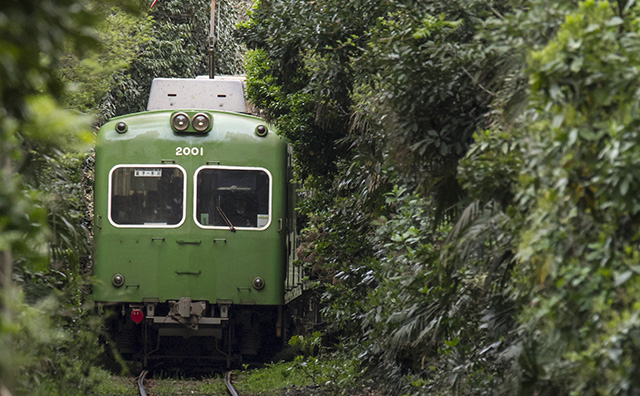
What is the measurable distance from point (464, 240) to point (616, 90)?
1568 mm

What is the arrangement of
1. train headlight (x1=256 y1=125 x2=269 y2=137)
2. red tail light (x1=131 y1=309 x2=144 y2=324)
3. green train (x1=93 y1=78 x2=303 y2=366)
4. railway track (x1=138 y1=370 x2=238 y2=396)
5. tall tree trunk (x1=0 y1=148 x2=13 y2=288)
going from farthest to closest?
train headlight (x1=256 y1=125 x2=269 y2=137) → green train (x1=93 y1=78 x2=303 y2=366) → red tail light (x1=131 y1=309 x2=144 y2=324) → railway track (x1=138 y1=370 x2=238 y2=396) → tall tree trunk (x1=0 y1=148 x2=13 y2=288)

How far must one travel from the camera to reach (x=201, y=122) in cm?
1126

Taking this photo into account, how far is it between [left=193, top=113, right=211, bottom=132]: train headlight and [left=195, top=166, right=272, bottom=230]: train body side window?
483 millimetres

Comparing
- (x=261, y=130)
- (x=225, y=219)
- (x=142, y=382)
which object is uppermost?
(x=261, y=130)

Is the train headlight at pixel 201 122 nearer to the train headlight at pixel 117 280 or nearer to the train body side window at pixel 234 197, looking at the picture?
the train body side window at pixel 234 197

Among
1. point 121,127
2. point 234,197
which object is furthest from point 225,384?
point 121,127

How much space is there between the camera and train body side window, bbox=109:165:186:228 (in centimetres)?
1112

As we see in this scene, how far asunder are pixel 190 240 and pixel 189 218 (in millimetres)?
268

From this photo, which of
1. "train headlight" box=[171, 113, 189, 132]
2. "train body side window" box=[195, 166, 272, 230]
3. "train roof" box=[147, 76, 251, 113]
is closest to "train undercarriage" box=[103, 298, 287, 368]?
"train body side window" box=[195, 166, 272, 230]

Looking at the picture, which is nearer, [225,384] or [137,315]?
[225,384]

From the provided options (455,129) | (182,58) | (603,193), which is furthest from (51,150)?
(182,58)

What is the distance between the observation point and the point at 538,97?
392 centimetres

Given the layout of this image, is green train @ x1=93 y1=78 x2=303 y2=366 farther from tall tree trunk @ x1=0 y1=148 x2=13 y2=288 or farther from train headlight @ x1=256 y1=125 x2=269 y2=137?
tall tree trunk @ x1=0 y1=148 x2=13 y2=288

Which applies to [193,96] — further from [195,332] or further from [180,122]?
[195,332]
